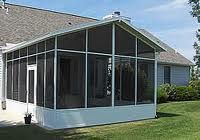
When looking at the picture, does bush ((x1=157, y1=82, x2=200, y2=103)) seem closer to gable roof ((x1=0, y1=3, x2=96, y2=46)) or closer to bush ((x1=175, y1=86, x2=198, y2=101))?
bush ((x1=175, y1=86, x2=198, y2=101))

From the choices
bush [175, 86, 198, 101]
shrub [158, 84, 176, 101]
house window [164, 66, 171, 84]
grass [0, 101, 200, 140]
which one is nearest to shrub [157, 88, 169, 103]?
shrub [158, 84, 176, 101]

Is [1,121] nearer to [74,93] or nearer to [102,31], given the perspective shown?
[74,93]

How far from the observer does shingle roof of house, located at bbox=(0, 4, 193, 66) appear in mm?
24752

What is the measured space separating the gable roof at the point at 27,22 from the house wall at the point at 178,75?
8.85 metres

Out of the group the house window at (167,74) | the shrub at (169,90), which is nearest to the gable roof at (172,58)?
the house window at (167,74)

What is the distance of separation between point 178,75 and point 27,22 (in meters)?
14.2

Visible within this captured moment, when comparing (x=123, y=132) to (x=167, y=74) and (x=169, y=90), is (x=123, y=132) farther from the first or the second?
(x=167, y=74)

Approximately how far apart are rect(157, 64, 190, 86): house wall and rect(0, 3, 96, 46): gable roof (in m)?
8.85

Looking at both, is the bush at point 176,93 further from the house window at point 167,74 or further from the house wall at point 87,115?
the house wall at point 87,115

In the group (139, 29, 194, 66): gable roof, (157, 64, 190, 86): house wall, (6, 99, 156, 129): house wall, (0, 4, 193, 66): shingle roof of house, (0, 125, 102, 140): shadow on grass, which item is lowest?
(0, 125, 102, 140): shadow on grass

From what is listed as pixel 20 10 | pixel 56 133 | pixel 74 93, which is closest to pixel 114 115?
pixel 74 93

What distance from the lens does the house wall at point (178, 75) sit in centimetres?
2981

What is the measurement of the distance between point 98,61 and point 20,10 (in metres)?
15.1

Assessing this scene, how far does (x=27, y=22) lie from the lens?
89.8 feet
